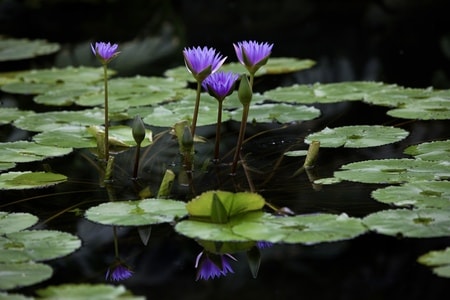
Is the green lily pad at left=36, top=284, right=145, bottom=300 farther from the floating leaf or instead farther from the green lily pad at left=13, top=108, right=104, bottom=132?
the green lily pad at left=13, top=108, right=104, bottom=132

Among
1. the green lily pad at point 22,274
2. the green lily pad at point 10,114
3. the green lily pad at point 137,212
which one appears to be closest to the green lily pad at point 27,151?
the green lily pad at point 10,114

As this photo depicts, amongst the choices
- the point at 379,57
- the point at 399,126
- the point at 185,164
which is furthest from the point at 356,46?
the point at 185,164

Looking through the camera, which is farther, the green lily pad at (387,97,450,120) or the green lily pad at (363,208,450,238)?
the green lily pad at (387,97,450,120)

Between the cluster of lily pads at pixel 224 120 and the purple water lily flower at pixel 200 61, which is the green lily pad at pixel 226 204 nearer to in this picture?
the cluster of lily pads at pixel 224 120

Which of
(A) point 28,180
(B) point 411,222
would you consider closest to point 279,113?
(A) point 28,180

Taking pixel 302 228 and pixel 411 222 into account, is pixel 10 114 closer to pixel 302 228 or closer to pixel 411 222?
pixel 302 228

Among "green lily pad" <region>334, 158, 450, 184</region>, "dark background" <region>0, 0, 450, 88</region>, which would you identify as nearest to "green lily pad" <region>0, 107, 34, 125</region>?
"dark background" <region>0, 0, 450, 88</region>

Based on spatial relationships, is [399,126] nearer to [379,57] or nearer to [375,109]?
[375,109]
